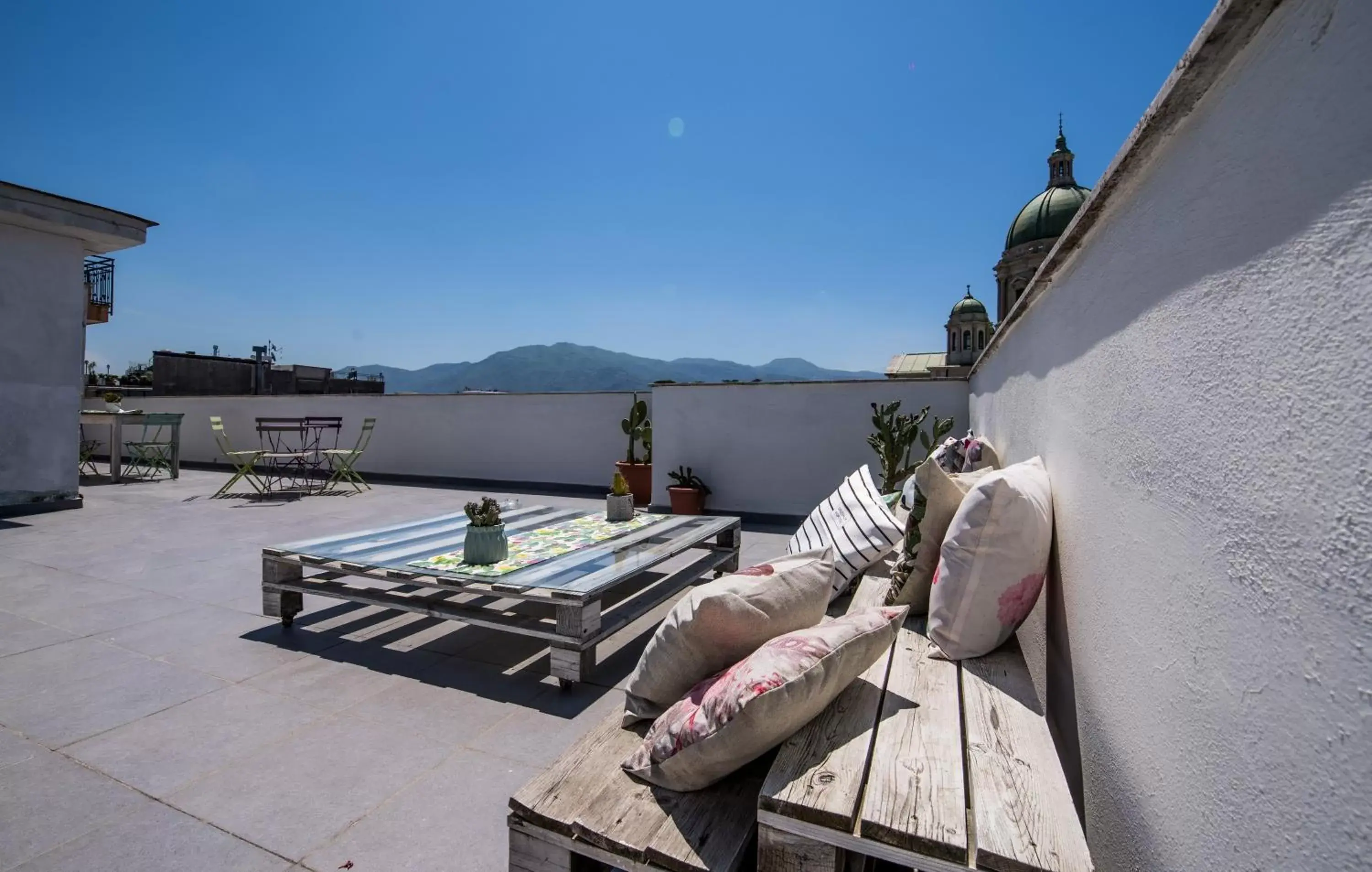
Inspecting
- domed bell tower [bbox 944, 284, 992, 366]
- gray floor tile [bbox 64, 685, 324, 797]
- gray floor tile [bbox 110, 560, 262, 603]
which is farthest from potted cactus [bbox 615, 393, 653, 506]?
domed bell tower [bbox 944, 284, 992, 366]

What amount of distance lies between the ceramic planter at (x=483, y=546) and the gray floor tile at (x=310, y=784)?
2.65 feet

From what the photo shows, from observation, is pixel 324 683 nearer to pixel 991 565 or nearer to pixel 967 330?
pixel 991 565

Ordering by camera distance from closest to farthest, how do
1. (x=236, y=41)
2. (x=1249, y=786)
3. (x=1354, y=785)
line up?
(x=1354, y=785) → (x=1249, y=786) → (x=236, y=41)

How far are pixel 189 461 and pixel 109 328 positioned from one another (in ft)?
13.4

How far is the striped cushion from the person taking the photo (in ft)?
7.24

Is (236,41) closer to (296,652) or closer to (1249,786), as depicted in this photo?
(296,652)

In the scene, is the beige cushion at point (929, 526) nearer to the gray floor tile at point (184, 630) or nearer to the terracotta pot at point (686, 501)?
the gray floor tile at point (184, 630)

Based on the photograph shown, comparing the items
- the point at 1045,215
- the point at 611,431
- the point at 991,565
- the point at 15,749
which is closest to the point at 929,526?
the point at 991,565

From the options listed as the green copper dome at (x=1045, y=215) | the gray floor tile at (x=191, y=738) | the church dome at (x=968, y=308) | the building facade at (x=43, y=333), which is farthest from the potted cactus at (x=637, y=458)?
the church dome at (x=968, y=308)

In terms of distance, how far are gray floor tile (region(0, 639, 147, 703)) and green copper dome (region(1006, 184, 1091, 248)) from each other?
35234mm

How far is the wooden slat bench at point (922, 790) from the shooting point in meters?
0.86

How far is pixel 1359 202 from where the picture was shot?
1.58ft

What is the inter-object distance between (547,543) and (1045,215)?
118 feet

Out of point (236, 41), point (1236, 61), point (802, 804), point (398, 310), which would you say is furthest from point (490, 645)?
point (398, 310)
